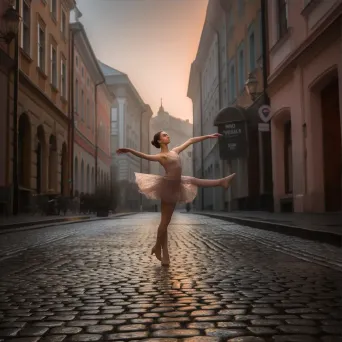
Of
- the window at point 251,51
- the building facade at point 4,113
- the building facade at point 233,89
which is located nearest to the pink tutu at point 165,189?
the building facade at point 4,113

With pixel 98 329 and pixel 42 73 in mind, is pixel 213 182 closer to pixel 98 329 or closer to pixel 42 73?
pixel 98 329

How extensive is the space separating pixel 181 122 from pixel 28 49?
9937 cm

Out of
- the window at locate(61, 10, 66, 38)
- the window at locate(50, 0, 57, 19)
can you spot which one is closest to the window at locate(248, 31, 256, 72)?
the window at locate(50, 0, 57, 19)

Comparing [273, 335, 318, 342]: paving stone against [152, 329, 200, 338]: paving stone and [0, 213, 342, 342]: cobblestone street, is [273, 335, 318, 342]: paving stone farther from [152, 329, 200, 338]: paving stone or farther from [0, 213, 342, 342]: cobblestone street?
[152, 329, 200, 338]: paving stone

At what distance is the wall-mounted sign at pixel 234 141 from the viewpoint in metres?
23.7

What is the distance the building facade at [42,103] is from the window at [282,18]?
380 inches

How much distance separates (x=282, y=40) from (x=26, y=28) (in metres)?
10.8

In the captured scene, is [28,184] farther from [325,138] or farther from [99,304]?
[99,304]

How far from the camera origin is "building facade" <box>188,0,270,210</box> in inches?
930

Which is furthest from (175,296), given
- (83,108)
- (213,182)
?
(83,108)

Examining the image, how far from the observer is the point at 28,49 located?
23.2 metres

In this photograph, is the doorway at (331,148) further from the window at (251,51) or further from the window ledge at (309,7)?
the window at (251,51)

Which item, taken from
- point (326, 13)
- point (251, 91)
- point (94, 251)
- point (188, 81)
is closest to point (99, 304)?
point (94, 251)

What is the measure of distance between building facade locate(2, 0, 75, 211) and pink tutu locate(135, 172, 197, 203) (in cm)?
1489
